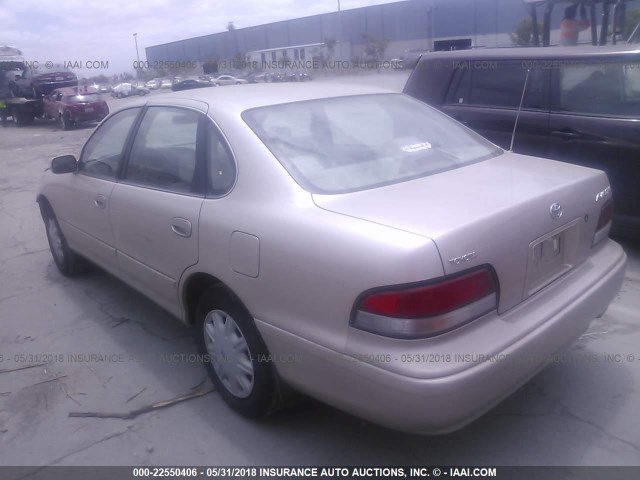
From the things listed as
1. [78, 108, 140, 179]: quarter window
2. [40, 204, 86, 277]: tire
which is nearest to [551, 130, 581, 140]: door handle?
[78, 108, 140, 179]: quarter window

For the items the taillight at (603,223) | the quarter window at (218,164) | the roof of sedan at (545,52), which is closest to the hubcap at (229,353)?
the quarter window at (218,164)

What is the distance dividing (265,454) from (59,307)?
8.59 ft

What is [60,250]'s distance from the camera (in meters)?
5.18

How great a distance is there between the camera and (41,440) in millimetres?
3049

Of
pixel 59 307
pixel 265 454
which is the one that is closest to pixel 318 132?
pixel 265 454

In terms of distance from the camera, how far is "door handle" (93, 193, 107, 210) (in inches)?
156

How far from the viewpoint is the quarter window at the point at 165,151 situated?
10.7ft

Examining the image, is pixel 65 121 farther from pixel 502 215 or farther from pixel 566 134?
pixel 502 215

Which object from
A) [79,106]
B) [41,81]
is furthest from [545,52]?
[41,81]

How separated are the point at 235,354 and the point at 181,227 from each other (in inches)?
28.0

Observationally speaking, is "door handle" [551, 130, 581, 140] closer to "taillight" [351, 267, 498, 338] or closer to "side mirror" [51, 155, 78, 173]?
"taillight" [351, 267, 498, 338]

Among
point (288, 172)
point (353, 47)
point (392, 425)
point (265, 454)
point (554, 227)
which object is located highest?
point (353, 47)

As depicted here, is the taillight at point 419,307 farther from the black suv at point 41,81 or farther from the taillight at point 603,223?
the black suv at point 41,81

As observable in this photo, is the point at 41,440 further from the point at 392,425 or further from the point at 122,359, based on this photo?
the point at 392,425
